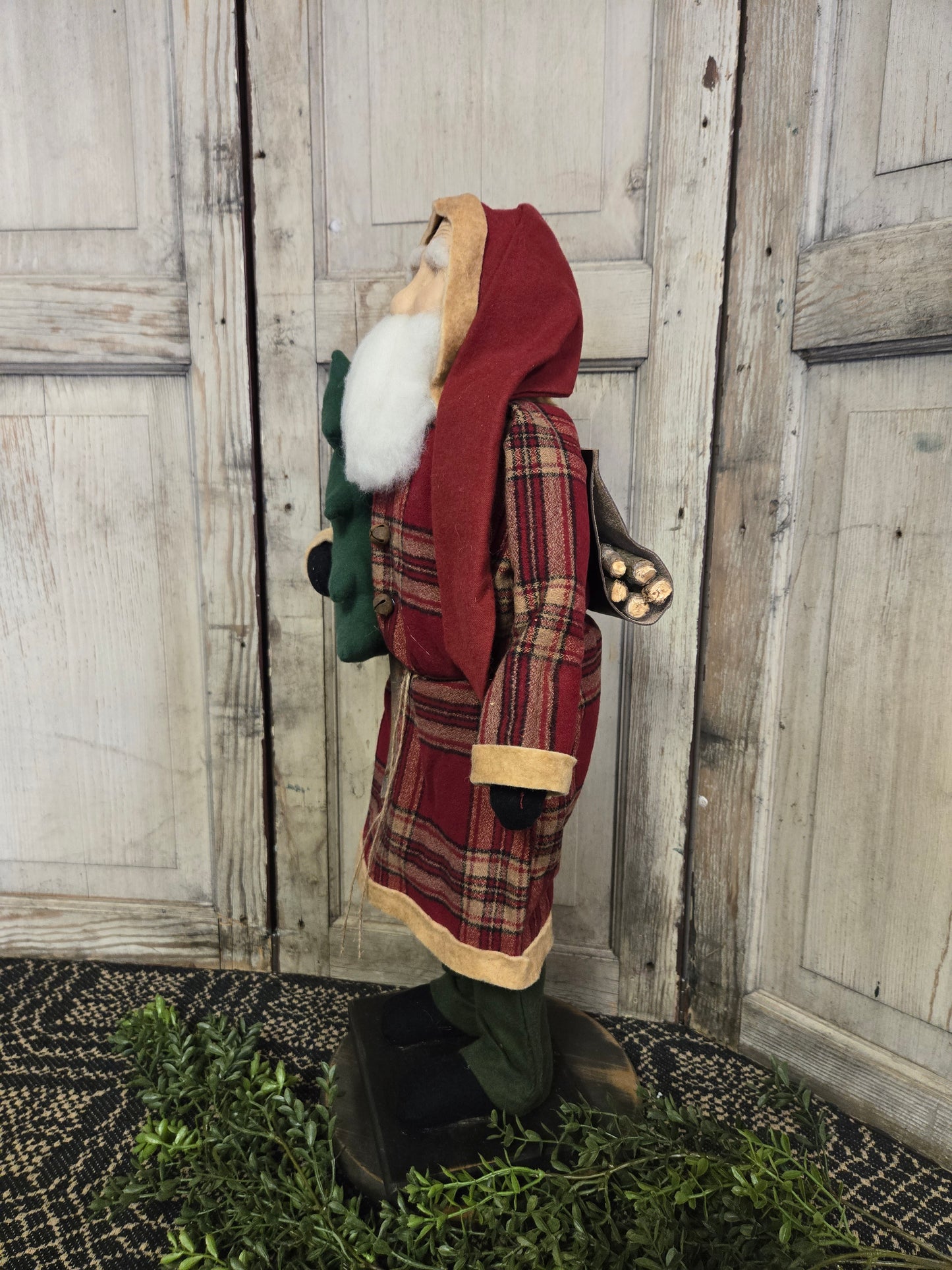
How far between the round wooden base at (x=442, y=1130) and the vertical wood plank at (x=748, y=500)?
0.29 metres

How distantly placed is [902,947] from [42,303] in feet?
6.05

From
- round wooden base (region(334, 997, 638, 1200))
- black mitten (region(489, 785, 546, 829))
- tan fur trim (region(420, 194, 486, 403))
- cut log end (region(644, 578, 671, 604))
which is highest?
tan fur trim (region(420, 194, 486, 403))

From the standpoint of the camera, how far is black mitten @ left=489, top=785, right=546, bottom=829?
3.19ft

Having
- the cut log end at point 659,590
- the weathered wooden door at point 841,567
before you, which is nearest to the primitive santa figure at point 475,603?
the cut log end at point 659,590

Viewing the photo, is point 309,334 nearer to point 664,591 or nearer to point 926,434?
point 664,591

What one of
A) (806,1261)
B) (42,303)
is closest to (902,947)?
(806,1261)

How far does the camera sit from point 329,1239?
1045 millimetres

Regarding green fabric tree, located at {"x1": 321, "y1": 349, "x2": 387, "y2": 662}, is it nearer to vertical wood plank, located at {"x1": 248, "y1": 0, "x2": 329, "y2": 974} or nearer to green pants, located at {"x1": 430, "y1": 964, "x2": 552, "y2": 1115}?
vertical wood plank, located at {"x1": 248, "y1": 0, "x2": 329, "y2": 974}

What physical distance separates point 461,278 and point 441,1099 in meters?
1.10

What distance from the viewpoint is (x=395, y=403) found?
1094 millimetres

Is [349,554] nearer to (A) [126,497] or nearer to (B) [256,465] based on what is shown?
(B) [256,465]

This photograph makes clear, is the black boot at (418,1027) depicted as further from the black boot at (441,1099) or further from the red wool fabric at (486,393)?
the red wool fabric at (486,393)

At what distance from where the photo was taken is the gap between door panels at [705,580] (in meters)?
1.34

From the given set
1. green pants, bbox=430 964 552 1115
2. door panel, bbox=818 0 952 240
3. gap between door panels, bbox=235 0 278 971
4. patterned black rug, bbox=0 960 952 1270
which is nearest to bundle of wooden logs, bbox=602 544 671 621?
green pants, bbox=430 964 552 1115
